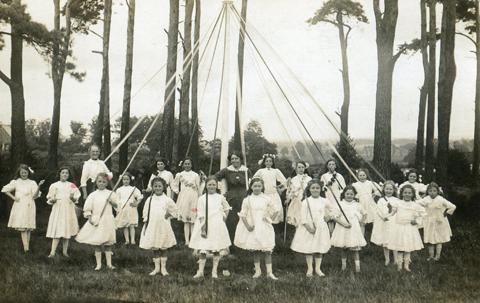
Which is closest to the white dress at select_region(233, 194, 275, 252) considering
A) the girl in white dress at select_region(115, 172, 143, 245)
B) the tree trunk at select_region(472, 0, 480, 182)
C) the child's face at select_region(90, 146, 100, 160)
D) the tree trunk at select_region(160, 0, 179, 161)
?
the girl in white dress at select_region(115, 172, 143, 245)

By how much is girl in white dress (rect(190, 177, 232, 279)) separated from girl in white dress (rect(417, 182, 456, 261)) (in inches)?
137

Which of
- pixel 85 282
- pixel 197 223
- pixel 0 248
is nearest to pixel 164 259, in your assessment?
pixel 197 223

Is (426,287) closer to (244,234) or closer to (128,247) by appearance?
(244,234)

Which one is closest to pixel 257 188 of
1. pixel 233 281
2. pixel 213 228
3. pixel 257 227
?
pixel 257 227

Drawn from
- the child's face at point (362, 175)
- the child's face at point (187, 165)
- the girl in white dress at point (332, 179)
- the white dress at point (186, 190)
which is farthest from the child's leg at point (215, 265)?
the child's face at point (362, 175)

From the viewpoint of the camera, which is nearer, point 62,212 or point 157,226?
point 157,226

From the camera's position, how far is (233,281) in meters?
6.25

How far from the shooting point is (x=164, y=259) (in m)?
6.77

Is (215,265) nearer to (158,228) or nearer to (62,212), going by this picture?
(158,228)

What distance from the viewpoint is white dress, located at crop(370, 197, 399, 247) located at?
7.49 meters

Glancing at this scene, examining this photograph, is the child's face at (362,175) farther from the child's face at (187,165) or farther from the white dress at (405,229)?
the child's face at (187,165)

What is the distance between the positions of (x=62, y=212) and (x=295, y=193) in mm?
4224

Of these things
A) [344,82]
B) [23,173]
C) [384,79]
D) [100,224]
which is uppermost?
[344,82]

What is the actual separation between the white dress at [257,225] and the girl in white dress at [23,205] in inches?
150
